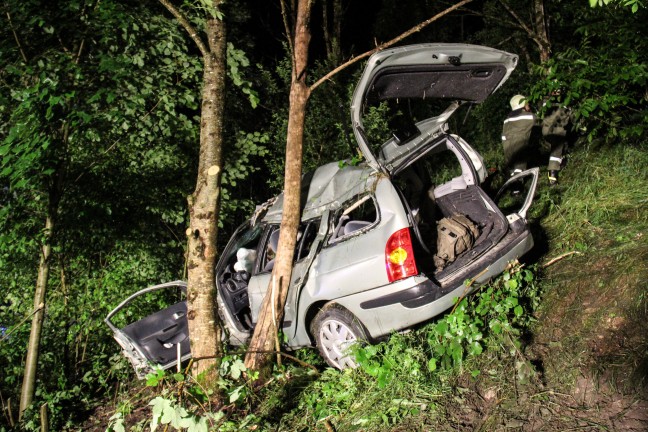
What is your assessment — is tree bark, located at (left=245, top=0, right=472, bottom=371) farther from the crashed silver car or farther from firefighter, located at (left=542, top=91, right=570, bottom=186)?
firefighter, located at (left=542, top=91, right=570, bottom=186)

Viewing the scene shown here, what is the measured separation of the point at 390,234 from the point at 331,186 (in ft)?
3.36

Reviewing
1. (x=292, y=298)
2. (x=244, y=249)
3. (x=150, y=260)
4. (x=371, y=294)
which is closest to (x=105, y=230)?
(x=150, y=260)

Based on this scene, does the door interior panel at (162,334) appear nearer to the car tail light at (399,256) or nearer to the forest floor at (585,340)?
the car tail light at (399,256)

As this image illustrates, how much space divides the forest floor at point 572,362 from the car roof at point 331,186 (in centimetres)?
151

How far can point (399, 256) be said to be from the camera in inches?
153

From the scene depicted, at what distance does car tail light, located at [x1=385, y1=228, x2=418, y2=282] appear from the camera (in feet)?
12.7

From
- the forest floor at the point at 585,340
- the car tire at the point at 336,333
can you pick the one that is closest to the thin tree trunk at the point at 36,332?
the car tire at the point at 336,333

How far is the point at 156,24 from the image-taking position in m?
5.86

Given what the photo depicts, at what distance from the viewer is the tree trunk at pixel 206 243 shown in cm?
413

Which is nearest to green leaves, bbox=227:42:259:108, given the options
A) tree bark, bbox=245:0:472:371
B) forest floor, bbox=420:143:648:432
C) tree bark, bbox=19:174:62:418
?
tree bark, bbox=245:0:472:371

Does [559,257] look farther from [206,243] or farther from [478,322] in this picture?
[206,243]

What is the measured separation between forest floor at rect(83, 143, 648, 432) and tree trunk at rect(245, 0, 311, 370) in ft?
1.65

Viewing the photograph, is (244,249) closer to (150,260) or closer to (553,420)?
(150,260)

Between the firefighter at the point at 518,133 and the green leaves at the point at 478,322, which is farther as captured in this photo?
the firefighter at the point at 518,133
